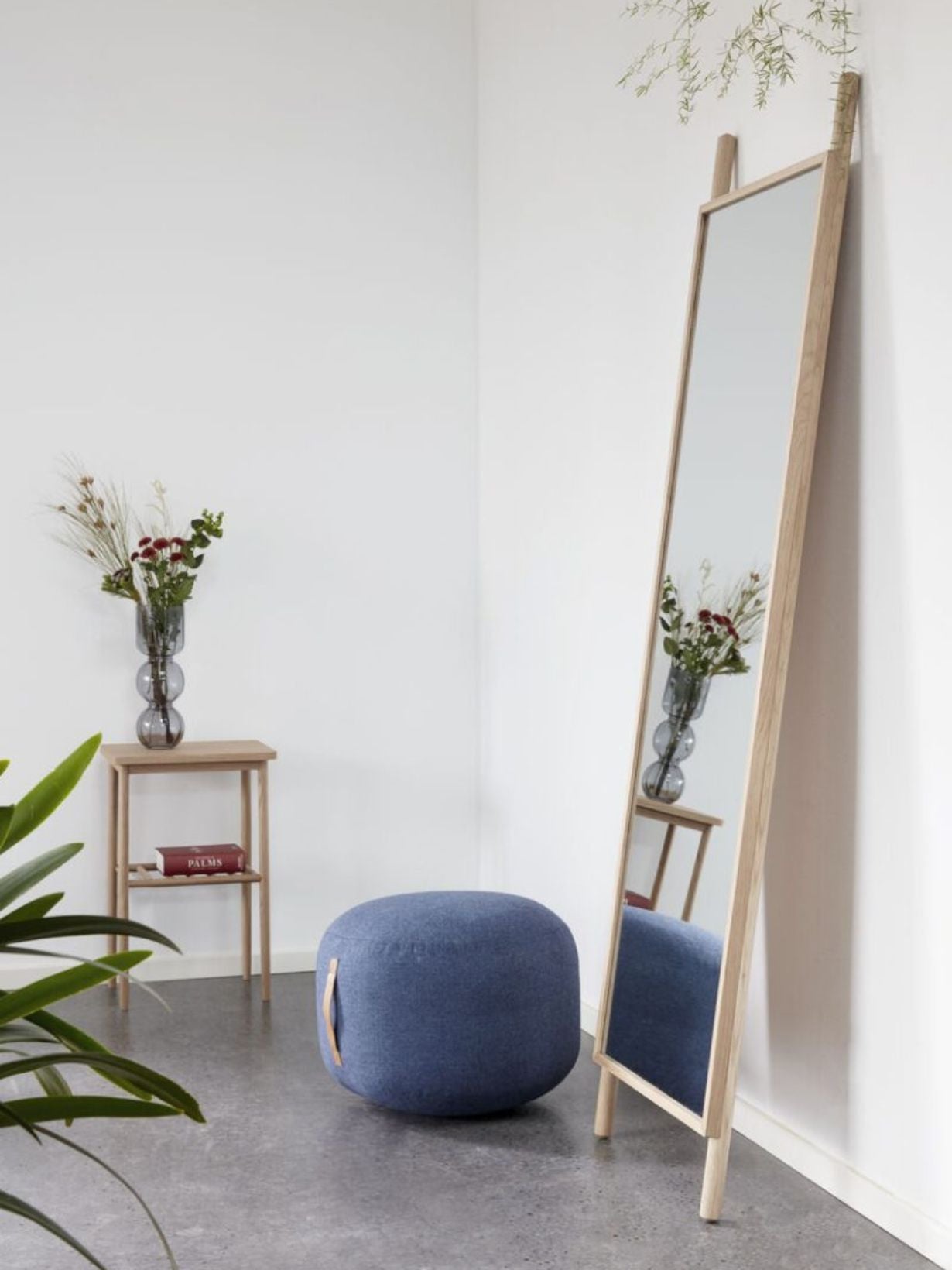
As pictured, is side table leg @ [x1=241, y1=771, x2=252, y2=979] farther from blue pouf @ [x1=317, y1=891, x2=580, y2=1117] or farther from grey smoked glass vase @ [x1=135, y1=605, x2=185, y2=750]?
blue pouf @ [x1=317, y1=891, x2=580, y2=1117]

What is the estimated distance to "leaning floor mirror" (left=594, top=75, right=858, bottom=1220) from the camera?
118 inches

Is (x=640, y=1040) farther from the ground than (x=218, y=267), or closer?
closer

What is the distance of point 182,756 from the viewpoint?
15.1 ft

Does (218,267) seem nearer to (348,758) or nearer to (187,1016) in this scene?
(348,758)

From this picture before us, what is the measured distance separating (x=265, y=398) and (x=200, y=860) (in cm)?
157

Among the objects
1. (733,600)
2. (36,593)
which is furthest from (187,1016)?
(733,600)

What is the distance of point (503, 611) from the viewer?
5.04 meters

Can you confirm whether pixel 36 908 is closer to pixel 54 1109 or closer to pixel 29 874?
pixel 29 874

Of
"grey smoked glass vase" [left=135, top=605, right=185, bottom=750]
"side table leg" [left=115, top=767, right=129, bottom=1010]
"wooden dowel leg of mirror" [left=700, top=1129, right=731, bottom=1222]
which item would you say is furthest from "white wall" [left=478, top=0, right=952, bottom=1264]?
"side table leg" [left=115, top=767, right=129, bottom=1010]

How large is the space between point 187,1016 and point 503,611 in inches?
65.3

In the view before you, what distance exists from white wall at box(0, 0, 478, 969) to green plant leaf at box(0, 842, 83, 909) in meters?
3.52

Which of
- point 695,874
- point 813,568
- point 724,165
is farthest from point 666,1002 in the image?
point 724,165

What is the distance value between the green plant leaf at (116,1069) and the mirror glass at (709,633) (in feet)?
5.78

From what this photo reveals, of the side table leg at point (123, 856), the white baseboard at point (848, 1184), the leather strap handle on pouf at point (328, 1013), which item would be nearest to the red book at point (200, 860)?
the side table leg at point (123, 856)
